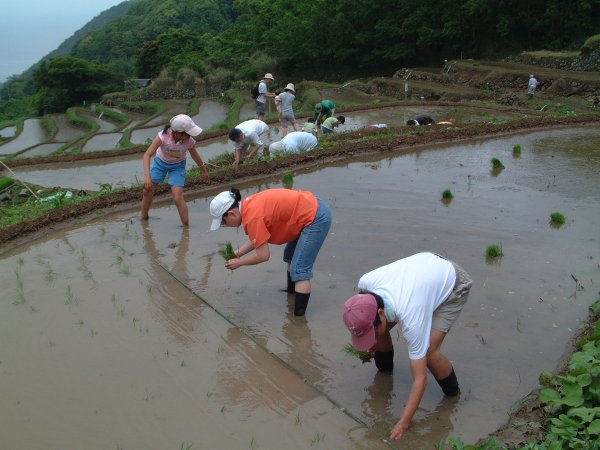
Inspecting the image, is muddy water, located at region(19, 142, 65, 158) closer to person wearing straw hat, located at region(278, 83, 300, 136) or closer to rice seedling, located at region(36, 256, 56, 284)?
person wearing straw hat, located at region(278, 83, 300, 136)

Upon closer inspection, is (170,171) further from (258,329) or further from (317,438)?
(317,438)

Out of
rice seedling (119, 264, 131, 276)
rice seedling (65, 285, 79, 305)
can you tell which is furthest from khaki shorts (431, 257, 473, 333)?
rice seedling (119, 264, 131, 276)

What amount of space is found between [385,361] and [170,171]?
13.4 ft

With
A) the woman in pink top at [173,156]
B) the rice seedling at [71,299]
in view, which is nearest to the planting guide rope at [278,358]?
the rice seedling at [71,299]

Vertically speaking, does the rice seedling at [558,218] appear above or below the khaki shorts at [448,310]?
below

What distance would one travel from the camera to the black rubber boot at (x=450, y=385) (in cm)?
377

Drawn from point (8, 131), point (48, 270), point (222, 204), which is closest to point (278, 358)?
point (222, 204)

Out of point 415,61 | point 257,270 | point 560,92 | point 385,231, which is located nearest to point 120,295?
point 257,270

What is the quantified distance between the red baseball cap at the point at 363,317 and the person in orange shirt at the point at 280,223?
1.40m

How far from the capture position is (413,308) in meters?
3.19

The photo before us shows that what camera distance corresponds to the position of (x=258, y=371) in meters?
4.29

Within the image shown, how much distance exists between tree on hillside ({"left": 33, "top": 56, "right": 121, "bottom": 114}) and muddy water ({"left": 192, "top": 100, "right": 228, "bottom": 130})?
58.4 ft

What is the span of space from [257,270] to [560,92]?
19179 millimetres

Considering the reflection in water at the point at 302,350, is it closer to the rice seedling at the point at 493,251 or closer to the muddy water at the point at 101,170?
the rice seedling at the point at 493,251
